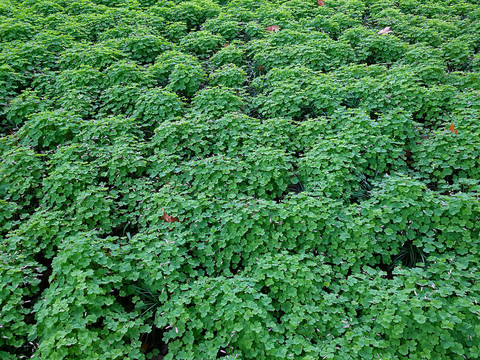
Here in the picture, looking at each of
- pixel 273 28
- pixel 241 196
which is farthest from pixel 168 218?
pixel 273 28

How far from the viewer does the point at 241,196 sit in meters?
3.88

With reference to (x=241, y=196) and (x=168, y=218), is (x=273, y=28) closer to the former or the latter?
(x=241, y=196)

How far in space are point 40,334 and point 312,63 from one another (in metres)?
5.35

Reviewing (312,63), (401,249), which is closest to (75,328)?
(401,249)

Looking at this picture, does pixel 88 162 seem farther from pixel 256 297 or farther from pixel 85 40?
pixel 85 40

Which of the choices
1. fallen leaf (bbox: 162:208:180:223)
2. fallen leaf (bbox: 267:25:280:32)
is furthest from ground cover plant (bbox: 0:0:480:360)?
fallen leaf (bbox: 267:25:280:32)

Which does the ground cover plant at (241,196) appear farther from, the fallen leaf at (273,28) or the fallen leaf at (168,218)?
the fallen leaf at (273,28)

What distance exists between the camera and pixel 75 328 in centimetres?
274

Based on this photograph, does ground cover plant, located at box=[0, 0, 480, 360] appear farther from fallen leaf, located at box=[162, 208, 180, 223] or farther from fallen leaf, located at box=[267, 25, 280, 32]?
fallen leaf, located at box=[267, 25, 280, 32]

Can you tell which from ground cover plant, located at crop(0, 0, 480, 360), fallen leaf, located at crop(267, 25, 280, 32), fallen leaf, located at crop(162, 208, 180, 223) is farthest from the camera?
fallen leaf, located at crop(267, 25, 280, 32)

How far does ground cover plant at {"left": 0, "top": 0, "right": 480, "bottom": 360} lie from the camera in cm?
284

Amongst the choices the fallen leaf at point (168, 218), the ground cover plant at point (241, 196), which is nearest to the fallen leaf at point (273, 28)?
the ground cover plant at point (241, 196)

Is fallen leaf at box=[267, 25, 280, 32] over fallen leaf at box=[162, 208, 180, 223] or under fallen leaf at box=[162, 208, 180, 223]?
over

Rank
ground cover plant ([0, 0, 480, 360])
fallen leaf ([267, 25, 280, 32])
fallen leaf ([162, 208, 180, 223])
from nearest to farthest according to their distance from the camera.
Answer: ground cover plant ([0, 0, 480, 360])
fallen leaf ([162, 208, 180, 223])
fallen leaf ([267, 25, 280, 32])
